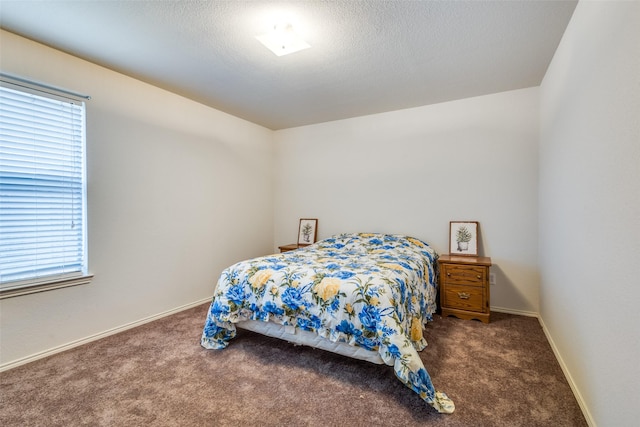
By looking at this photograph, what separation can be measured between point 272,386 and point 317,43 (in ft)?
7.93

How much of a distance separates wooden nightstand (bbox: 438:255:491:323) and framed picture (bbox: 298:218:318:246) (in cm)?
180

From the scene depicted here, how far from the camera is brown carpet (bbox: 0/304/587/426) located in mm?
1570

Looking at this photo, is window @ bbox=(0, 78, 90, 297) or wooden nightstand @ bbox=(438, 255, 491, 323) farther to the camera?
wooden nightstand @ bbox=(438, 255, 491, 323)

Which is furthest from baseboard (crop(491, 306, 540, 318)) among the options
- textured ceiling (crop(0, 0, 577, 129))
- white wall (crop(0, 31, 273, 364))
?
white wall (crop(0, 31, 273, 364))

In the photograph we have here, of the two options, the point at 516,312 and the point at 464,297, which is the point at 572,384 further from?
the point at 516,312

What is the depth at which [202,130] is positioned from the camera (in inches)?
138

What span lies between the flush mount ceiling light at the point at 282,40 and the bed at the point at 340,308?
5.30 feet

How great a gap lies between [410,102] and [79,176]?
133 inches

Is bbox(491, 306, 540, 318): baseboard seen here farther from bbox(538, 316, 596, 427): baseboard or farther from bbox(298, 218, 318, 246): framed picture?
bbox(298, 218, 318, 246): framed picture

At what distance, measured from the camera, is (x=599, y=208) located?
4.67 feet

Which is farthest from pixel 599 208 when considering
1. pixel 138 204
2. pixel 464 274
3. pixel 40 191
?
pixel 40 191

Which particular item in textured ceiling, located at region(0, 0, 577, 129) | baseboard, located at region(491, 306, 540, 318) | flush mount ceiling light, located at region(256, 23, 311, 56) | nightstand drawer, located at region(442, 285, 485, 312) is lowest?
baseboard, located at region(491, 306, 540, 318)

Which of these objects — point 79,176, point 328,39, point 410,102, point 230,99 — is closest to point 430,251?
point 410,102

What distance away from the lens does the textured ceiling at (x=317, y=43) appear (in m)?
1.84
